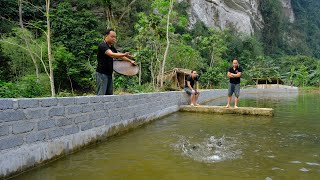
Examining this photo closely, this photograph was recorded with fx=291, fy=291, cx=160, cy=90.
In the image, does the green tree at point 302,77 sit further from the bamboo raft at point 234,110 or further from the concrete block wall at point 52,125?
the concrete block wall at point 52,125

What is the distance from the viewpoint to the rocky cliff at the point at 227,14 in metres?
58.3

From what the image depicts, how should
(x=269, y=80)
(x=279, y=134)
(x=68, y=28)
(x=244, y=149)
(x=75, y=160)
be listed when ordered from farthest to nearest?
1. (x=269, y=80)
2. (x=68, y=28)
3. (x=279, y=134)
4. (x=244, y=149)
5. (x=75, y=160)

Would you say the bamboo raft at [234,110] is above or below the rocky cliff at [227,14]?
below

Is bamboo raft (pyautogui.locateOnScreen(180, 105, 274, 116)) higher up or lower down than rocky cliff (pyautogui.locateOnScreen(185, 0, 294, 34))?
lower down

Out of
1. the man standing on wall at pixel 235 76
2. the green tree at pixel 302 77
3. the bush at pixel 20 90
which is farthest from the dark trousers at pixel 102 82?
the green tree at pixel 302 77

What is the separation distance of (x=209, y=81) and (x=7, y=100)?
98.9 feet

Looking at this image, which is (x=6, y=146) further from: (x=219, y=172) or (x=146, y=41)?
(x=146, y=41)

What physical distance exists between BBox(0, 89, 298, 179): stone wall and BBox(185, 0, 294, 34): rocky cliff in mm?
50843

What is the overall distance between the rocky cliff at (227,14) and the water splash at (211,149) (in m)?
51.3

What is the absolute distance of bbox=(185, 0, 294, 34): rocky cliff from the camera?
58.3 m

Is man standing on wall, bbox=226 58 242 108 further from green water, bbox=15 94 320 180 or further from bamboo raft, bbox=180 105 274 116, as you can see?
Answer: green water, bbox=15 94 320 180

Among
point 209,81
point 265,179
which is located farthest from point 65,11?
point 265,179

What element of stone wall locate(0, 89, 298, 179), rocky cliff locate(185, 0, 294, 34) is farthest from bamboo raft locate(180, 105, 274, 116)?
rocky cliff locate(185, 0, 294, 34)

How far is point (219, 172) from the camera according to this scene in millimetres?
3750
